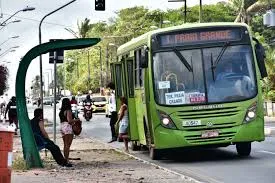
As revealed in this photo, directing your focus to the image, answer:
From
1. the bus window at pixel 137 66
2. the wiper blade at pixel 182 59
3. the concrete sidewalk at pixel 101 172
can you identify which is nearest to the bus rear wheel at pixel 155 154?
the concrete sidewalk at pixel 101 172

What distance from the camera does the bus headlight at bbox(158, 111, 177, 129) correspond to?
17391mm

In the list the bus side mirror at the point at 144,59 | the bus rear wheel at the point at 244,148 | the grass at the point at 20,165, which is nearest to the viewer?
the grass at the point at 20,165

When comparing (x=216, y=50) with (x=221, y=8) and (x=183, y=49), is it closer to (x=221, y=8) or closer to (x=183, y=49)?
(x=183, y=49)

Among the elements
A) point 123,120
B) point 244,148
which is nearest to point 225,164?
point 244,148

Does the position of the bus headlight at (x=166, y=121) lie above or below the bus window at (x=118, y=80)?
below

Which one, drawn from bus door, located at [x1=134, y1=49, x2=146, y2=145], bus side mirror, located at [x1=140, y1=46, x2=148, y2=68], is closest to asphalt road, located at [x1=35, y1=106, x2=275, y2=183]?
bus door, located at [x1=134, y1=49, x2=146, y2=145]

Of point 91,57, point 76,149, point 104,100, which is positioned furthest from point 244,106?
point 91,57

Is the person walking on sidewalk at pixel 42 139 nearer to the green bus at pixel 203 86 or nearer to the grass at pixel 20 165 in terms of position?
the grass at pixel 20 165

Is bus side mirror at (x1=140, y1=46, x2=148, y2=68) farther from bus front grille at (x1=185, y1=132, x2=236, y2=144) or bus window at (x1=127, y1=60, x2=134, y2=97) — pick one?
bus window at (x1=127, y1=60, x2=134, y2=97)

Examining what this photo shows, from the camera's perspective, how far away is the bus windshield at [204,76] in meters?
17.4

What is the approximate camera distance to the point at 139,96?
19.5m

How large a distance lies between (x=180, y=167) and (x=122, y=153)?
179 inches

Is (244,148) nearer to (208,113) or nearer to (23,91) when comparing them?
(208,113)

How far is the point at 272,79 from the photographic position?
4759cm
